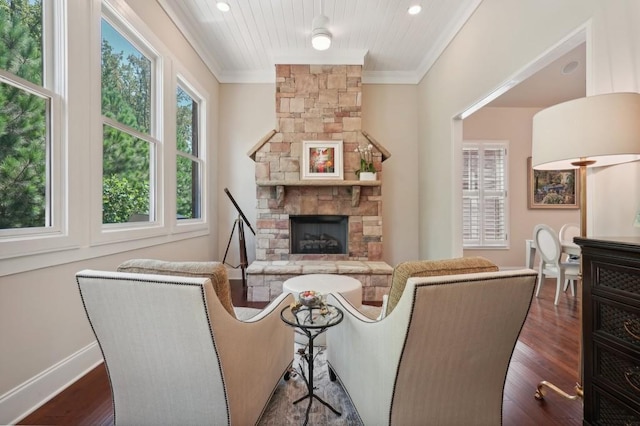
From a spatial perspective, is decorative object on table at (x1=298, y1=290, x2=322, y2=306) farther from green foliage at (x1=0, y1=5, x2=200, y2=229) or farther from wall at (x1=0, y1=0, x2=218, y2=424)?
green foliage at (x1=0, y1=5, x2=200, y2=229)

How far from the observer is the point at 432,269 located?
1210 millimetres

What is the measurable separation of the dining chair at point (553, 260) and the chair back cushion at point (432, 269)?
2.97m

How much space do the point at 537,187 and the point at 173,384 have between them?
19.7ft

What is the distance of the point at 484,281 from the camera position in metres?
1.08

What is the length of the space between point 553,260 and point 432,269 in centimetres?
329

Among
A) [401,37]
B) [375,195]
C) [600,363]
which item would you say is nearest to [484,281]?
[600,363]

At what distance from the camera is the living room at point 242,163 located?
1.59 meters

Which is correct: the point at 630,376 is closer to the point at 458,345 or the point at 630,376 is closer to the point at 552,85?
the point at 458,345

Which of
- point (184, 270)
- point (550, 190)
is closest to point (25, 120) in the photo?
point (184, 270)

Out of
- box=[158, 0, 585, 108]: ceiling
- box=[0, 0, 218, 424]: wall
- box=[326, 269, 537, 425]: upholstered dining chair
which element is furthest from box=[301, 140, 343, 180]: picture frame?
box=[326, 269, 537, 425]: upholstered dining chair

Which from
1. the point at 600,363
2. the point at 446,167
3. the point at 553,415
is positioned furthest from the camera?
the point at 446,167

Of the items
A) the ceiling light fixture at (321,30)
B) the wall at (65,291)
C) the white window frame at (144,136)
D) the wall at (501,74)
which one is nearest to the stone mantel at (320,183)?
the wall at (501,74)

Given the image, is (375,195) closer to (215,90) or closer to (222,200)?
(222,200)

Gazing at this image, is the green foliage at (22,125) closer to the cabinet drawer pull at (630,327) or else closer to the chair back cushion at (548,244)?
the cabinet drawer pull at (630,327)
